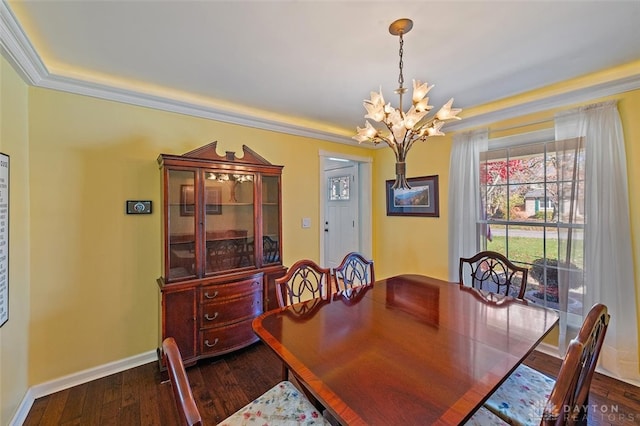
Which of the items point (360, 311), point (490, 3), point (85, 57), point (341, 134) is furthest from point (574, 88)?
point (85, 57)

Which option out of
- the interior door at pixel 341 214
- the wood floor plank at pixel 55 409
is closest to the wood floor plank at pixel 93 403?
the wood floor plank at pixel 55 409

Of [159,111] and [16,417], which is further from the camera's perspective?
[159,111]

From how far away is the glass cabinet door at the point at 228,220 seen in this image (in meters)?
2.46

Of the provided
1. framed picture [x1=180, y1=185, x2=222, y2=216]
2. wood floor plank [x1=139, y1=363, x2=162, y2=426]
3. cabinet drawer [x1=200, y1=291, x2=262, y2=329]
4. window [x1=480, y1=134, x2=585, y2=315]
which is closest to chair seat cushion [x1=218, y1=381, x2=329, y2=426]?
wood floor plank [x1=139, y1=363, x2=162, y2=426]

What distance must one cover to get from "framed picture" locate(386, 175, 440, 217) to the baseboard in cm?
320

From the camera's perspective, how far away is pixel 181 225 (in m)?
2.33

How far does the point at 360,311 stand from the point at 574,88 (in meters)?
2.57

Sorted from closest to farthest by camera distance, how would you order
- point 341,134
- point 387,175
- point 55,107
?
point 55,107, point 341,134, point 387,175

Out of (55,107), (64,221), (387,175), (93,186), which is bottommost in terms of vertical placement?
(64,221)

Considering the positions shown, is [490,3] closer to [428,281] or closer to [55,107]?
[428,281]

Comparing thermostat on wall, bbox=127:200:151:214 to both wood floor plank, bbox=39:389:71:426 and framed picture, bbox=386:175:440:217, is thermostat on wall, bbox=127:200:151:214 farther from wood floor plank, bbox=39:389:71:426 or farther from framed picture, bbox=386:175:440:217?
framed picture, bbox=386:175:440:217

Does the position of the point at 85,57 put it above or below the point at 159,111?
above

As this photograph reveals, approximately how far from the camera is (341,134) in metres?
3.63

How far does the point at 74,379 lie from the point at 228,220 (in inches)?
66.1
